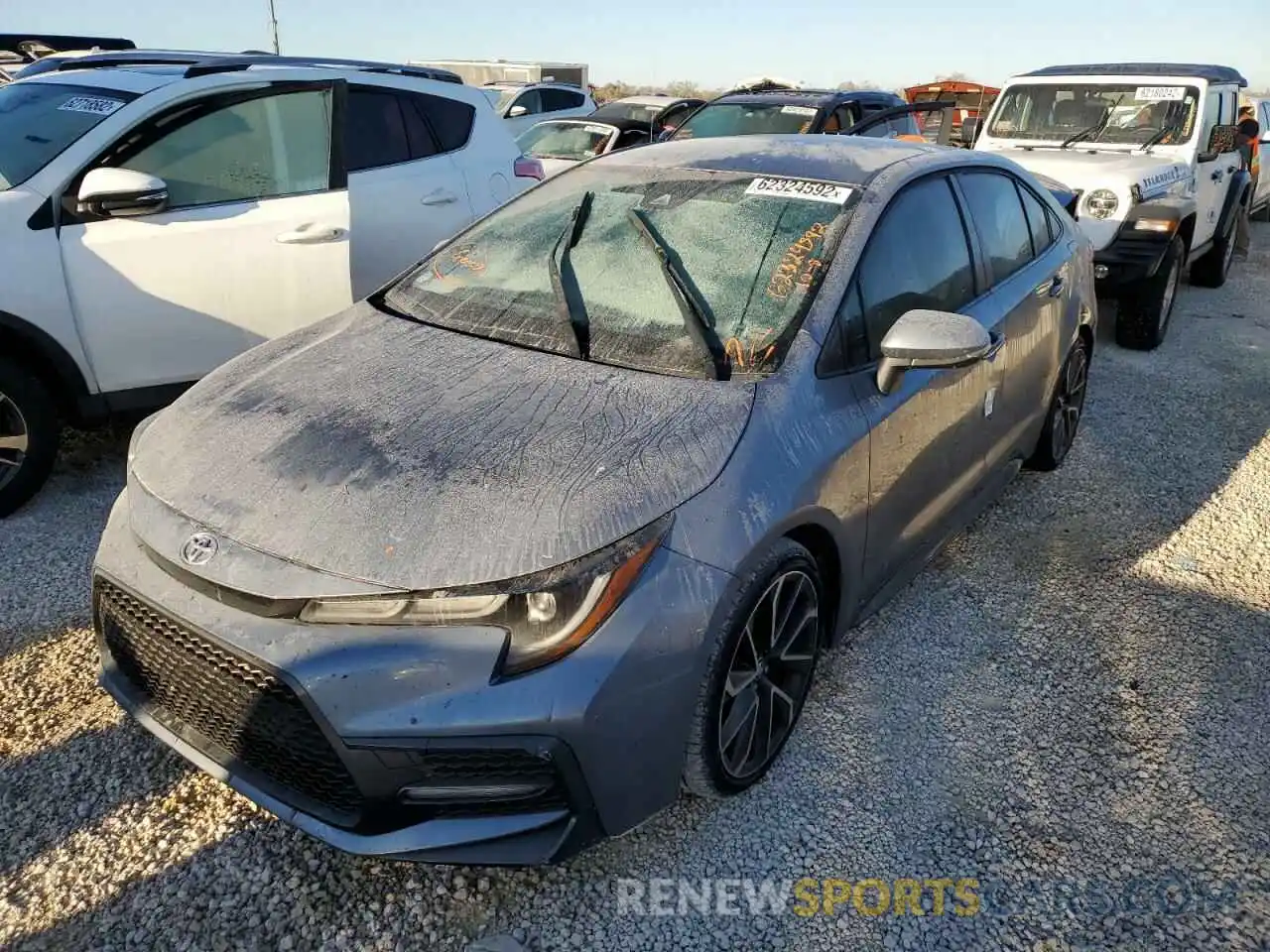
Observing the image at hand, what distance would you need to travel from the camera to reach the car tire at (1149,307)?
655cm

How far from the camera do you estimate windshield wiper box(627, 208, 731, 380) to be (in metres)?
2.44

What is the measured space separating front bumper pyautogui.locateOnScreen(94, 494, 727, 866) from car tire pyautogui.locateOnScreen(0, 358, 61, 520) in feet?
6.82

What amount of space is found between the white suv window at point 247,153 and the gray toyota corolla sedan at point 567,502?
149cm

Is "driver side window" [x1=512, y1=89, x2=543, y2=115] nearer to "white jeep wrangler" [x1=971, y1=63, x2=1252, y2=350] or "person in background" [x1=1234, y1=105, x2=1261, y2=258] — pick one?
"white jeep wrangler" [x1=971, y1=63, x2=1252, y2=350]

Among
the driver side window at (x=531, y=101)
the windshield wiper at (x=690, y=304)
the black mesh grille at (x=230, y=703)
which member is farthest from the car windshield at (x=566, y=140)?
the black mesh grille at (x=230, y=703)

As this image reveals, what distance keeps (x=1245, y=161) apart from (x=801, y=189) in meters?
9.13

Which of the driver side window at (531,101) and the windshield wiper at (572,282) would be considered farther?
the driver side window at (531,101)

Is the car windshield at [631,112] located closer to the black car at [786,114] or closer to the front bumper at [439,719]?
the black car at [786,114]

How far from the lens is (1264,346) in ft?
22.9

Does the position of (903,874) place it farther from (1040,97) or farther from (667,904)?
(1040,97)

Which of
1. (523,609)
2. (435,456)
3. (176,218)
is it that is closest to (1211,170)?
(176,218)

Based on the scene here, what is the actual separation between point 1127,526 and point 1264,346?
416 centimetres

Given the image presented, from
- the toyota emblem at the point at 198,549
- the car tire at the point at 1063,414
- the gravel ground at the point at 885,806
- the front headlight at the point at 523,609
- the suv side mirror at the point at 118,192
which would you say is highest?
the suv side mirror at the point at 118,192

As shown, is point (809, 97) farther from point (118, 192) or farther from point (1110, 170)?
point (118, 192)
